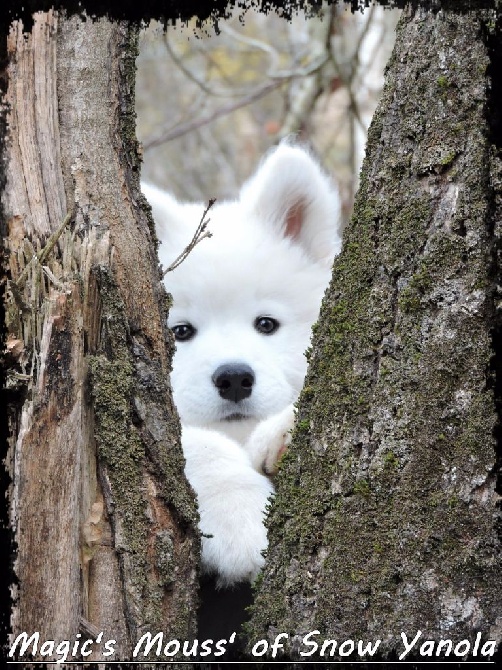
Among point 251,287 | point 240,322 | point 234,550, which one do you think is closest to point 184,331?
point 240,322

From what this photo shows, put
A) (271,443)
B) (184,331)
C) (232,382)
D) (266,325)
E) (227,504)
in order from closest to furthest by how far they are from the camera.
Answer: (227,504)
(271,443)
(232,382)
(184,331)
(266,325)

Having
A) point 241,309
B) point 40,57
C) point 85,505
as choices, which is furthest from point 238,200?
point 85,505

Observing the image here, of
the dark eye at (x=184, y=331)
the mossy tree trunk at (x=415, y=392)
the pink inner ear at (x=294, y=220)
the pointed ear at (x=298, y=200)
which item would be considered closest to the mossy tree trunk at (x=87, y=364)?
the mossy tree trunk at (x=415, y=392)

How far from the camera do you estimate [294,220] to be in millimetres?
3850

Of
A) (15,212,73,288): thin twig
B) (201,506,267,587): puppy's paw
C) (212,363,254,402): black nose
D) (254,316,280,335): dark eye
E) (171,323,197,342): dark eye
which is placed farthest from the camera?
(254,316,280,335): dark eye

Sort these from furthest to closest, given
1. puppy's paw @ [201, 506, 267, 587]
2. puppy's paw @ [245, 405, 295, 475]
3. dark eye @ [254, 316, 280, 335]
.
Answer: dark eye @ [254, 316, 280, 335]
puppy's paw @ [245, 405, 295, 475]
puppy's paw @ [201, 506, 267, 587]

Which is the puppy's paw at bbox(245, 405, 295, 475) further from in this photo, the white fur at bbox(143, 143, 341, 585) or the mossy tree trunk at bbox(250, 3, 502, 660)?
the mossy tree trunk at bbox(250, 3, 502, 660)

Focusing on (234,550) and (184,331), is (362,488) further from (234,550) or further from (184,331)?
(184,331)

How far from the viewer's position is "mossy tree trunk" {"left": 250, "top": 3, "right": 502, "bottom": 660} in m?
1.64

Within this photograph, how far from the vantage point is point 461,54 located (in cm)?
173

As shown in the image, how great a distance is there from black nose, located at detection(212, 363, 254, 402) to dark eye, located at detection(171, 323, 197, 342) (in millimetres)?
306

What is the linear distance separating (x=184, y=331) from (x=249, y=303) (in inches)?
11.7

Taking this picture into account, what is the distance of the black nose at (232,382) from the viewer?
3.20 metres

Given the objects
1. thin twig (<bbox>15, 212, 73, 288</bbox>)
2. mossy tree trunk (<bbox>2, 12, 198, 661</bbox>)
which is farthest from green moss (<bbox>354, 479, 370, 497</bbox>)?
thin twig (<bbox>15, 212, 73, 288</bbox>)
